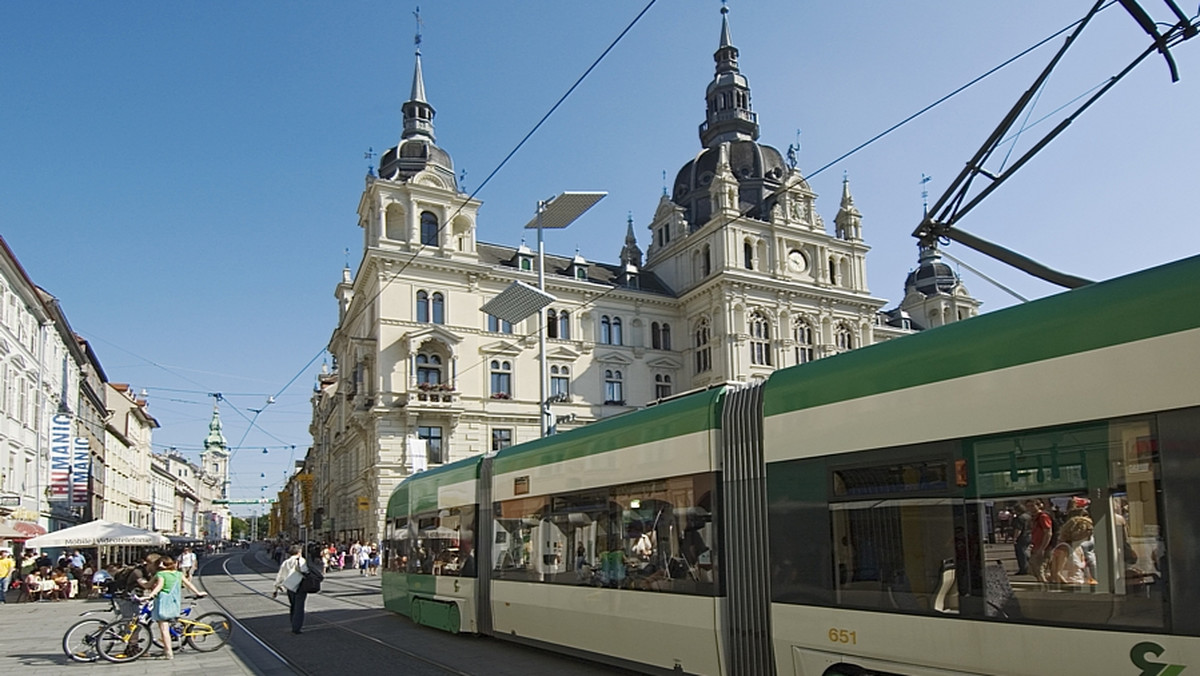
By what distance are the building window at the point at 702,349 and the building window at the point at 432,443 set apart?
1659cm

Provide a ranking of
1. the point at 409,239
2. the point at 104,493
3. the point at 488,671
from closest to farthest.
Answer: the point at 488,671, the point at 409,239, the point at 104,493

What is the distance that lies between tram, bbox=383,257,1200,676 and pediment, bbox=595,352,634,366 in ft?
148

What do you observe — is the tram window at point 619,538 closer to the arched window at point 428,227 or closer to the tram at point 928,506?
the tram at point 928,506

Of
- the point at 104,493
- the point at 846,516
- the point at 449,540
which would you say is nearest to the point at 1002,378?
the point at 846,516

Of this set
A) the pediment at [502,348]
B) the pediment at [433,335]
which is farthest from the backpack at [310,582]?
the pediment at [502,348]

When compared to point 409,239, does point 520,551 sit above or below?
below

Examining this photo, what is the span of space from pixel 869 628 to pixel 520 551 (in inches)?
269

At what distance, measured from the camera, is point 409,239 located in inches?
2021

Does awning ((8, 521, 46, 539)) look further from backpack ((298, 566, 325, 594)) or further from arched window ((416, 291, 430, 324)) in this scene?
arched window ((416, 291, 430, 324))

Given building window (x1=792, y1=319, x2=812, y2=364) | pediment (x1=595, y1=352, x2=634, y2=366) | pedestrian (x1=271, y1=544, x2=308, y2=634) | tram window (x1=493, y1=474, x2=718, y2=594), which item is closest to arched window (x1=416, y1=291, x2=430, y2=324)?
pediment (x1=595, y1=352, x2=634, y2=366)

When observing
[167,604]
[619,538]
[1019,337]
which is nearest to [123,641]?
[167,604]

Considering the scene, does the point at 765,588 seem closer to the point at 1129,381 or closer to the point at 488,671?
the point at 1129,381

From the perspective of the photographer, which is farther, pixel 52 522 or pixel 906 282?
pixel 906 282

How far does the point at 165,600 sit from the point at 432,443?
125ft
